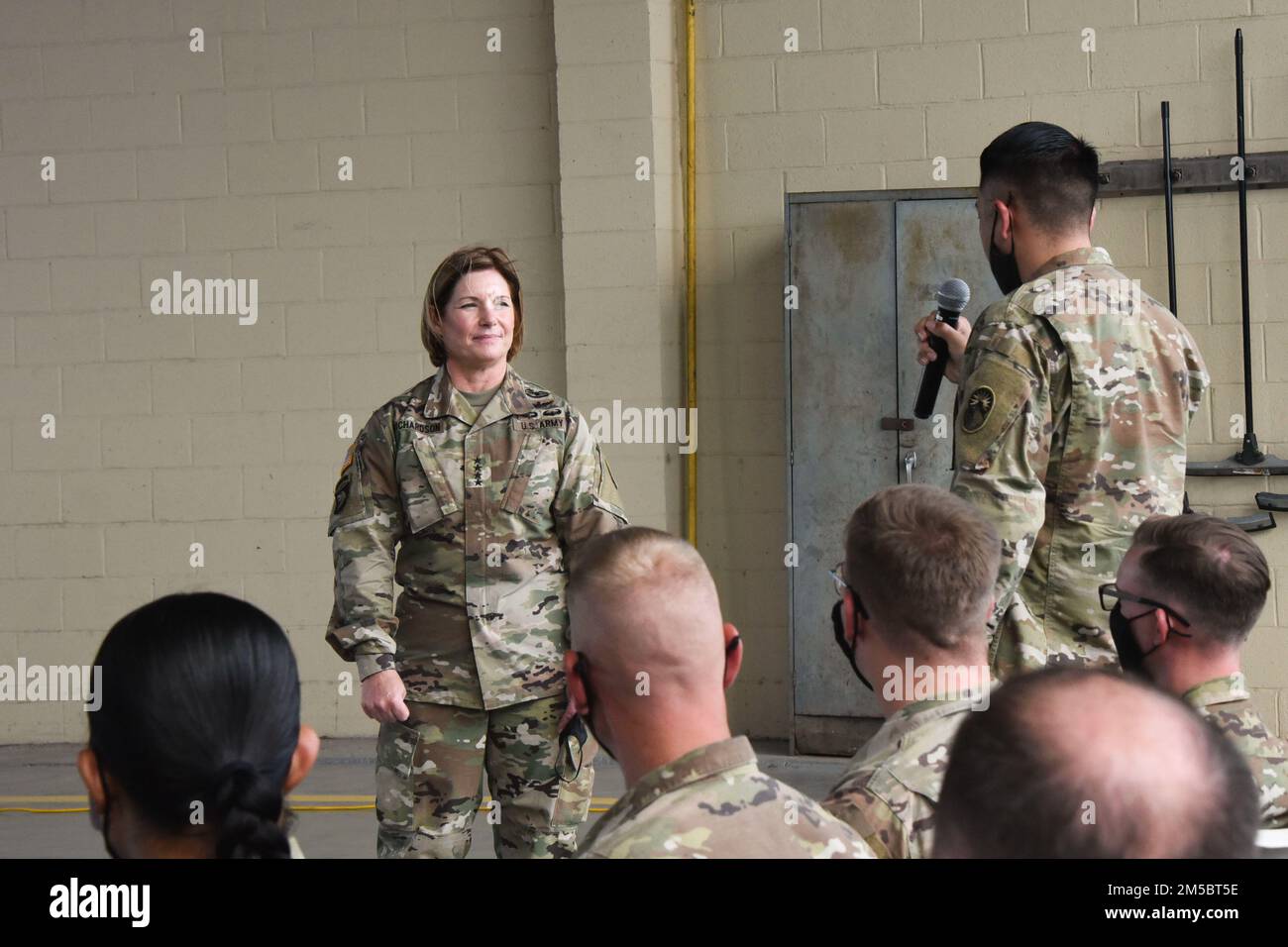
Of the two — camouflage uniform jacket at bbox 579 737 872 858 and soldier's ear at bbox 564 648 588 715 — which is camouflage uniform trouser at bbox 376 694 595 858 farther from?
camouflage uniform jacket at bbox 579 737 872 858

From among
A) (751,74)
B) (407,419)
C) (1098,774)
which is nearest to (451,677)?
(407,419)

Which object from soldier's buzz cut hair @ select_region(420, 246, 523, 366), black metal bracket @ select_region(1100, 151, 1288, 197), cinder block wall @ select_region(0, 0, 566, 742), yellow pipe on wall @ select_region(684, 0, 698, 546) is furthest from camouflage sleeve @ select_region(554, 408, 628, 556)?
black metal bracket @ select_region(1100, 151, 1288, 197)

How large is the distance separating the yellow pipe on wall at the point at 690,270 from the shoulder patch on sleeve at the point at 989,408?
2.75 meters

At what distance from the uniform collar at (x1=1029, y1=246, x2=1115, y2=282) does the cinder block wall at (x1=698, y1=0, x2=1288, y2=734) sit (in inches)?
98.4

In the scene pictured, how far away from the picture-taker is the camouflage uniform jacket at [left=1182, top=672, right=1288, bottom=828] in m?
1.76

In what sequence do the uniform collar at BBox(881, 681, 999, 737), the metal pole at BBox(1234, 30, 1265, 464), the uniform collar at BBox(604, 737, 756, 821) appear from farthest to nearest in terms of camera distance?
the metal pole at BBox(1234, 30, 1265, 464) < the uniform collar at BBox(881, 681, 999, 737) < the uniform collar at BBox(604, 737, 756, 821)

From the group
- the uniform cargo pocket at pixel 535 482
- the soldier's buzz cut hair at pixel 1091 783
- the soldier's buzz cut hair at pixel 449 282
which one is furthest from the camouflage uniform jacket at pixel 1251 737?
the soldier's buzz cut hair at pixel 449 282

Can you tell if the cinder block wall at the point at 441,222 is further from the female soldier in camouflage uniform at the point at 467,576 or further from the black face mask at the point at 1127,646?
the black face mask at the point at 1127,646

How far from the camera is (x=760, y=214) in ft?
16.1

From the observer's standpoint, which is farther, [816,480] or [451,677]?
[816,480]

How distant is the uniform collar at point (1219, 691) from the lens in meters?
1.88

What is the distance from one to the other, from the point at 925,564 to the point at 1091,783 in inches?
32.5
